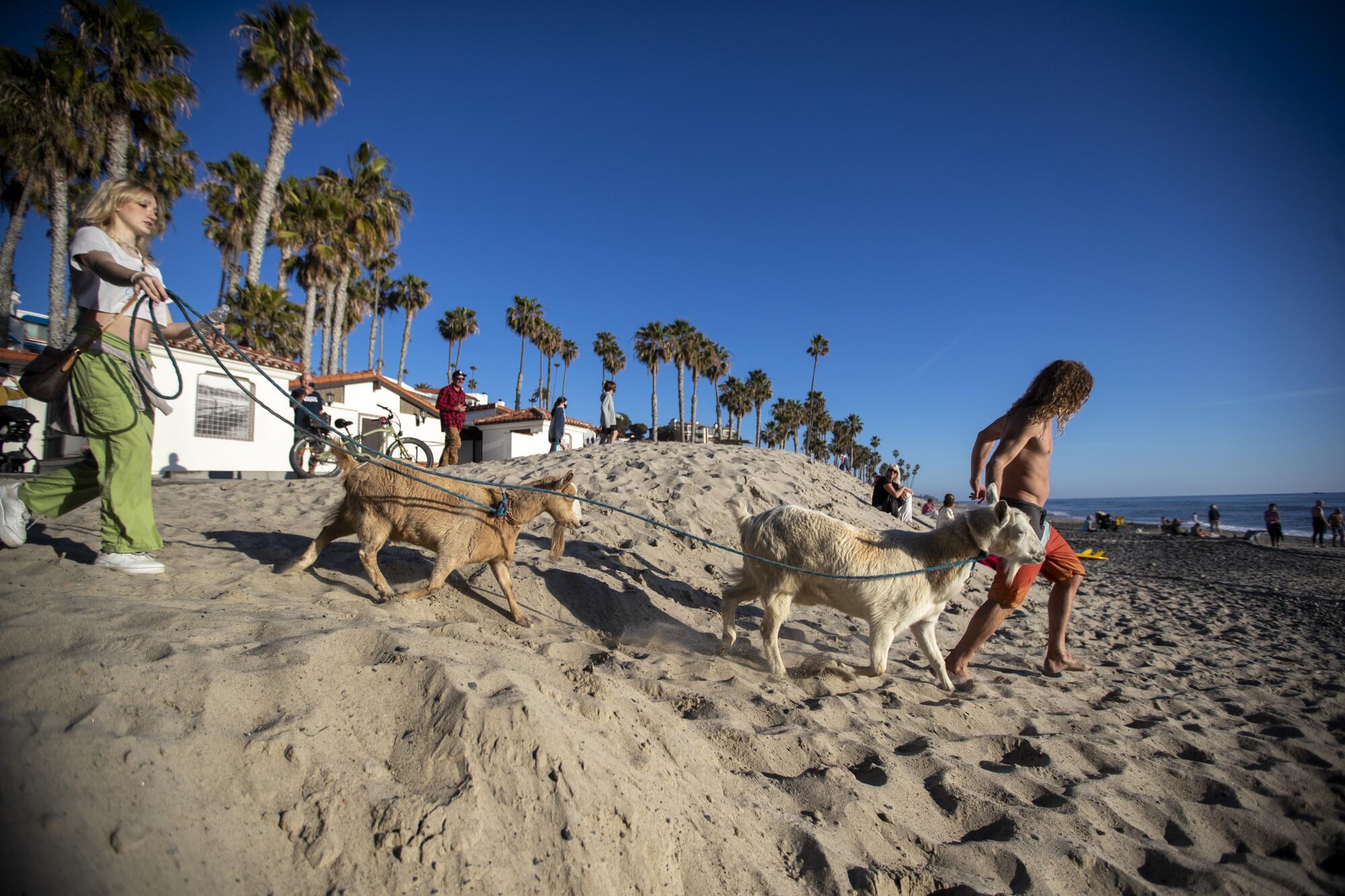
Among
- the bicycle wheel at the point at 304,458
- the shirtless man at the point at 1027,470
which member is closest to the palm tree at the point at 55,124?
the bicycle wheel at the point at 304,458

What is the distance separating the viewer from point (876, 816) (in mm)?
2539

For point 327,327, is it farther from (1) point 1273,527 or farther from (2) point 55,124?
(1) point 1273,527

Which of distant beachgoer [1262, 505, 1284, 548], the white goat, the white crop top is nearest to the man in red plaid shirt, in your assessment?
the white crop top

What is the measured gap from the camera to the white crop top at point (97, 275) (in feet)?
10.6

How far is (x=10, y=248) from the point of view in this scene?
61.2ft

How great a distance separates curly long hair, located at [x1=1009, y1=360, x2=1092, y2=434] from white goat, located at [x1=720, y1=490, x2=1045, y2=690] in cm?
79

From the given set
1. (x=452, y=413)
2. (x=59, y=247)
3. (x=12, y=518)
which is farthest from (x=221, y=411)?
(x=12, y=518)

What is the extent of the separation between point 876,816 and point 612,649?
83.6 inches

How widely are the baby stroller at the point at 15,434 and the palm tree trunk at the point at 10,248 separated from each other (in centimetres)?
1208

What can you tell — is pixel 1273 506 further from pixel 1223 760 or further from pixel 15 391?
pixel 15 391

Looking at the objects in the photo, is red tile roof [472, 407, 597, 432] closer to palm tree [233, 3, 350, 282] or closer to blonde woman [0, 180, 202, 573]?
palm tree [233, 3, 350, 282]

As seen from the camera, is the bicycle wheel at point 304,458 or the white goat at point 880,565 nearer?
the white goat at point 880,565

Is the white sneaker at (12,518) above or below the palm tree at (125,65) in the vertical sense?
below

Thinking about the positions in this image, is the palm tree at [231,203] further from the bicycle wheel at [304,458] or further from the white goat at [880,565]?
the white goat at [880,565]
